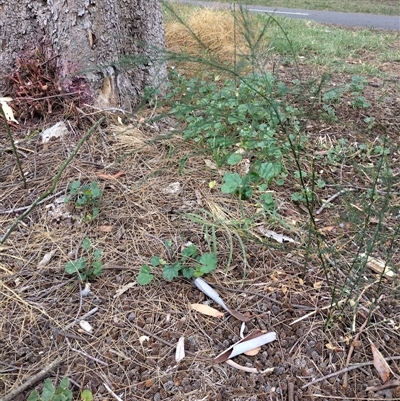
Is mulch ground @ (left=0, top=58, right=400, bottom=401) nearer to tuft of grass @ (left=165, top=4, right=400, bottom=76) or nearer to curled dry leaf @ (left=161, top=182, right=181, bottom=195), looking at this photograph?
curled dry leaf @ (left=161, top=182, right=181, bottom=195)

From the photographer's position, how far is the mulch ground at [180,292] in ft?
4.09

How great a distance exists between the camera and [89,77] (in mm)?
2230

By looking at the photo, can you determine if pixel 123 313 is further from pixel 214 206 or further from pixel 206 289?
pixel 214 206

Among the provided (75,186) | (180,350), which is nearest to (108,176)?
(75,186)

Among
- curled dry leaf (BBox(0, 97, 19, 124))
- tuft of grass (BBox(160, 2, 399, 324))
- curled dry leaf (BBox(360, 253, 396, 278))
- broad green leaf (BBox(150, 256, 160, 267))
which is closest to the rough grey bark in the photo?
curled dry leaf (BBox(0, 97, 19, 124))

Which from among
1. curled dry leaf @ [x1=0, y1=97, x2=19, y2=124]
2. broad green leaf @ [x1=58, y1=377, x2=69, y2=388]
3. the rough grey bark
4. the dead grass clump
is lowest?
broad green leaf @ [x1=58, y1=377, x2=69, y2=388]

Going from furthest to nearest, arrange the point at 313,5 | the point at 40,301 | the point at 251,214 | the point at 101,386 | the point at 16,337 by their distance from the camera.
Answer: the point at 313,5, the point at 251,214, the point at 40,301, the point at 16,337, the point at 101,386

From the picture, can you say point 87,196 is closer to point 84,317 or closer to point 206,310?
point 84,317

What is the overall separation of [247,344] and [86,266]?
2.21ft

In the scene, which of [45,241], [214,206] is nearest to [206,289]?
[214,206]

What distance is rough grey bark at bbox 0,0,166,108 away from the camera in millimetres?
2148

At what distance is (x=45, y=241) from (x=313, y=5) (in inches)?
471

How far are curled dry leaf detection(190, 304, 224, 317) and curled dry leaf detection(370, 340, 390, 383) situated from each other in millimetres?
508

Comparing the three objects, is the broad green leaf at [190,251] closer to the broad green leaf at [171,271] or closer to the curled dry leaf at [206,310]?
the broad green leaf at [171,271]
